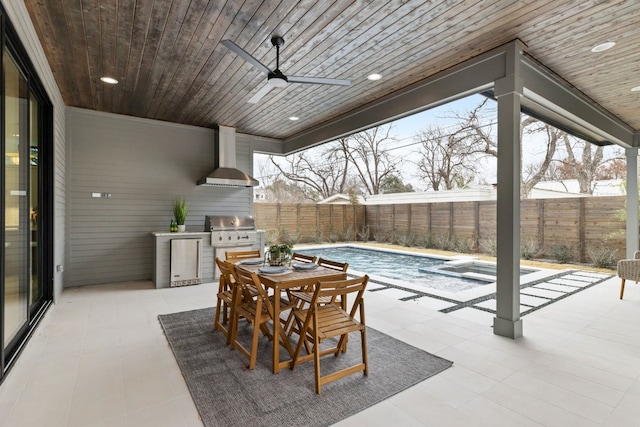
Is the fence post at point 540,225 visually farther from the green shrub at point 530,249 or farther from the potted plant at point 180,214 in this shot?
the potted plant at point 180,214

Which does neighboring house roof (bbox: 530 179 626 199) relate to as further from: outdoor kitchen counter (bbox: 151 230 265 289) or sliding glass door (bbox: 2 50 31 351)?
sliding glass door (bbox: 2 50 31 351)

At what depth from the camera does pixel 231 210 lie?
659 centimetres

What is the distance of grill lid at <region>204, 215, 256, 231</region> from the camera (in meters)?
5.83

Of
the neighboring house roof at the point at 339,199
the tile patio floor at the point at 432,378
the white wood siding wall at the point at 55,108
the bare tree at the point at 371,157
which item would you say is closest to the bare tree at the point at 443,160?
the bare tree at the point at 371,157

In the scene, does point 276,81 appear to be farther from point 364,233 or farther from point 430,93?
point 364,233

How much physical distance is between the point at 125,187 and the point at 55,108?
1.69 meters

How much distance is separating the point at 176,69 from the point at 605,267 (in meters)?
8.68

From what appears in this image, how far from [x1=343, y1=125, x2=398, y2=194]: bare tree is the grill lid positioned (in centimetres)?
934

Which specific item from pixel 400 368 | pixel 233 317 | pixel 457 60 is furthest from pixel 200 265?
pixel 457 60

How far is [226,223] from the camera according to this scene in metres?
5.94

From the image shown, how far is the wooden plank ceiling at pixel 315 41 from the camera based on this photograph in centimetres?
263

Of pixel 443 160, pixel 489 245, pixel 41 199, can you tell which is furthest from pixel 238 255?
pixel 443 160

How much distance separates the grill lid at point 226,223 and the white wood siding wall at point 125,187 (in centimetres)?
45

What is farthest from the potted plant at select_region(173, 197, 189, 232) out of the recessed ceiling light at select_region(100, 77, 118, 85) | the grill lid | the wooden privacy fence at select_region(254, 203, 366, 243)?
the wooden privacy fence at select_region(254, 203, 366, 243)
